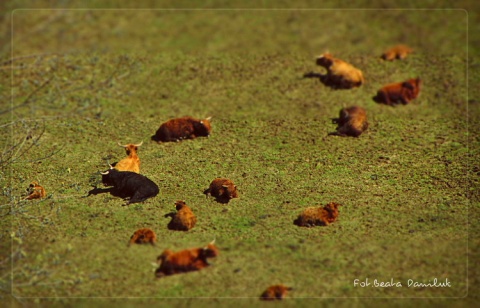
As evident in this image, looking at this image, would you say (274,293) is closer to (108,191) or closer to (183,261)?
(183,261)

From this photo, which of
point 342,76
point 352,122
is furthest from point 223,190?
point 342,76

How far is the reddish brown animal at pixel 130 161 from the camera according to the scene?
15.0 meters

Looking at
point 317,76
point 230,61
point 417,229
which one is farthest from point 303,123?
point 417,229

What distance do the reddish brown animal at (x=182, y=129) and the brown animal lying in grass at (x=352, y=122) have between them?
2.70 metres

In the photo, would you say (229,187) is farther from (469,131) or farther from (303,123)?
(469,131)

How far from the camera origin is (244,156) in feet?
51.6

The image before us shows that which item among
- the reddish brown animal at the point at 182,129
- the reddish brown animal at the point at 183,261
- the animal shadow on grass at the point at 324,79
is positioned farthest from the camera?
the animal shadow on grass at the point at 324,79

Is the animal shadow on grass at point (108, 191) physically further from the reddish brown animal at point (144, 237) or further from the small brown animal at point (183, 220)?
the reddish brown animal at point (144, 237)

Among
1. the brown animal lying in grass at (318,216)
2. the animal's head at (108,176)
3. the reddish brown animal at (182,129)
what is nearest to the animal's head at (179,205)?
the animal's head at (108,176)

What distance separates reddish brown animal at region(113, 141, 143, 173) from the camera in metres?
15.0

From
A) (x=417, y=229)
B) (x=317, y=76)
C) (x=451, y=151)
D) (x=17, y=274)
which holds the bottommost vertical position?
(x=17, y=274)

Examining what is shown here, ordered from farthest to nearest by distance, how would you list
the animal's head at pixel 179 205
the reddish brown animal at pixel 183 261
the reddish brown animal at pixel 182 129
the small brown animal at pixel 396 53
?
1. the small brown animal at pixel 396 53
2. the reddish brown animal at pixel 182 129
3. the animal's head at pixel 179 205
4. the reddish brown animal at pixel 183 261

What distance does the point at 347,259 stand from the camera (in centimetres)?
1242

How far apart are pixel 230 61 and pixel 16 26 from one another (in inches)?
247
